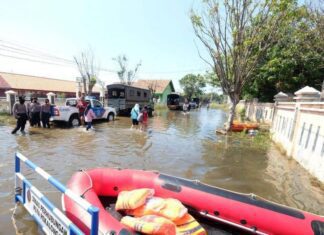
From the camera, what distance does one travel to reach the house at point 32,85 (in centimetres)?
3161

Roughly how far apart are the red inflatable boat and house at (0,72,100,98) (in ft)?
88.2

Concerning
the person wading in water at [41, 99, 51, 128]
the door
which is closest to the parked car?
the door

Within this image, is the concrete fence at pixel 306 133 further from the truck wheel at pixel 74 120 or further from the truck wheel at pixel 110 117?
the truck wheel at pixel 110 117

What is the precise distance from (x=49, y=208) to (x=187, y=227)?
1786mm

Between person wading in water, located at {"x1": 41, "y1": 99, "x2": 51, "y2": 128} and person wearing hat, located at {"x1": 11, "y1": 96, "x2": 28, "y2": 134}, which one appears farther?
person wading in water, located at {"x1": 41, "y1": 99, "x2": 51, "y2": 128}

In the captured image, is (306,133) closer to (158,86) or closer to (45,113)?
(45,113)

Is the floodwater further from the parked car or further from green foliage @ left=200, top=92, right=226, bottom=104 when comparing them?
green foliage @ left=200, top=92, right=226, bottom=104

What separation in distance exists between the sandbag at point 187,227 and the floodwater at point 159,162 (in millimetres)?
2074

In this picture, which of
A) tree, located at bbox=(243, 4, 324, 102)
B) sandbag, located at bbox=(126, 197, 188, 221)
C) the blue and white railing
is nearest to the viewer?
the blue and white railing

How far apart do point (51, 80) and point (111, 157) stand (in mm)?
39122

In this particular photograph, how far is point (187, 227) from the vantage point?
3279mm

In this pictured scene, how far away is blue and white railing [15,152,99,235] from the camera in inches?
89.0

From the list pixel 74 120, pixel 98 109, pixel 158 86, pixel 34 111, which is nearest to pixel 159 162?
pixel 74 120

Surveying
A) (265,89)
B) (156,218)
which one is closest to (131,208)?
(156,218)
